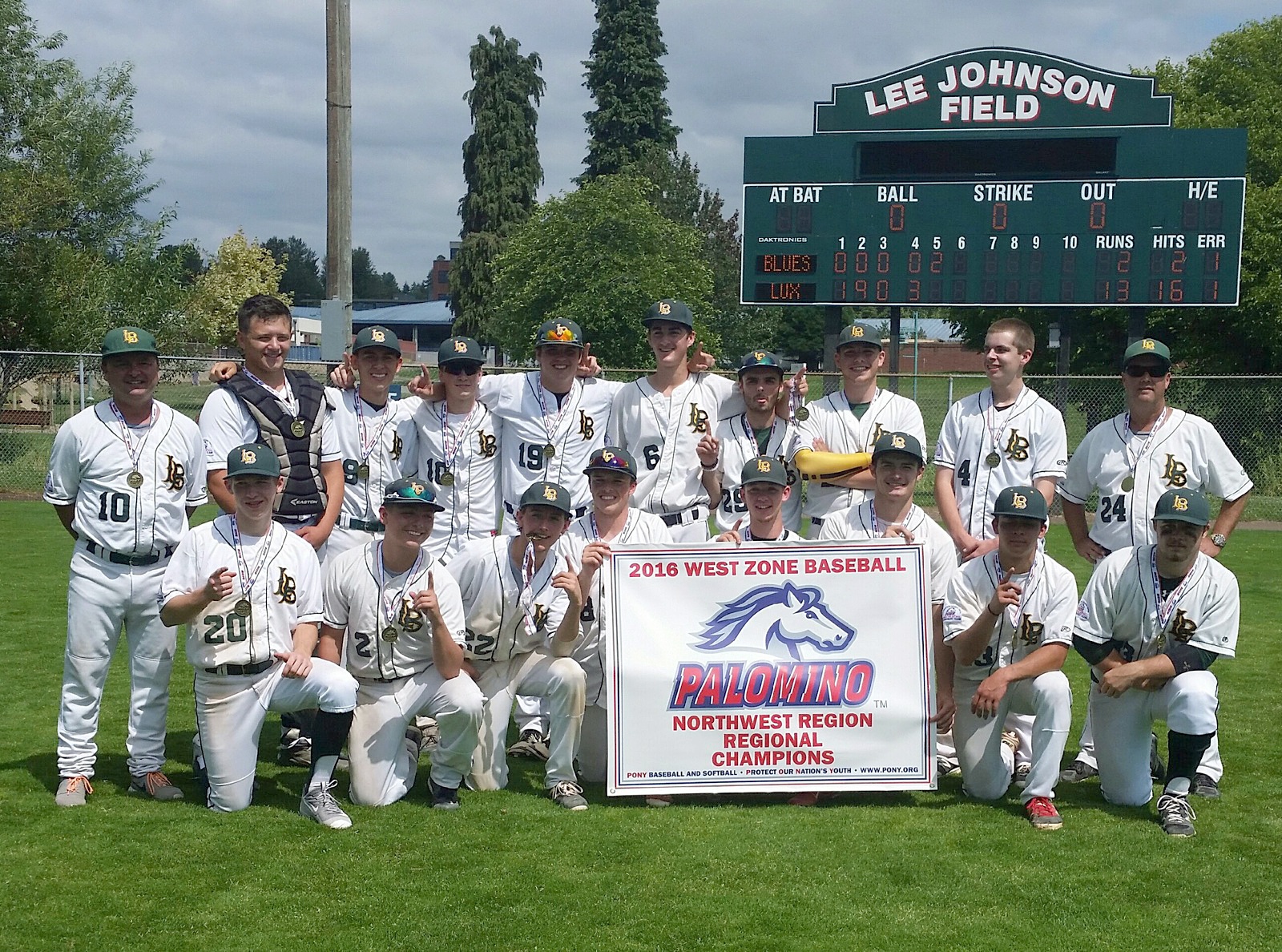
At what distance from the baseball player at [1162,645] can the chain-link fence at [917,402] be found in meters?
10.1

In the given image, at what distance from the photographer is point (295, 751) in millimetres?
6473

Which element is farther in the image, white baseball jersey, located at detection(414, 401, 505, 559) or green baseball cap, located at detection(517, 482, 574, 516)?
white baseball jersey, located at detection(414, 401, 505, 559)

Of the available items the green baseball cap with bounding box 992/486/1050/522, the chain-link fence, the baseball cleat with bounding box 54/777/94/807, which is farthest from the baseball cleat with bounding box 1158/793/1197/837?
the chain-link fence

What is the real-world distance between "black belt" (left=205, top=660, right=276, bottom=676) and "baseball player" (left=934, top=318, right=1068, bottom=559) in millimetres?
3577

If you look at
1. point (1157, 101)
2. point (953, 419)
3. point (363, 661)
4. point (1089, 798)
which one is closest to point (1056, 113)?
point (1157, 101)

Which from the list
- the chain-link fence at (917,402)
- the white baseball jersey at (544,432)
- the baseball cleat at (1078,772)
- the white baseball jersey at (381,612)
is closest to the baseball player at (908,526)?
the baseball cleat at (1078,772)

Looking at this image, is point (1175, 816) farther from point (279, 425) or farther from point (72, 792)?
point (72, 792)

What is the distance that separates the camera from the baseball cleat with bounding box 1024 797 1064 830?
536 centimetres

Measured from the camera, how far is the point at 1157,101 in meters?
17.9

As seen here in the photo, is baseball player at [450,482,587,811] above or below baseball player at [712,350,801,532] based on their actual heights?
below

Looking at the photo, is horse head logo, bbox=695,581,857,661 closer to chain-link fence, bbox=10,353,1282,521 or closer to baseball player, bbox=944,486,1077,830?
A: baseball player, bbox=944,486,1077,830

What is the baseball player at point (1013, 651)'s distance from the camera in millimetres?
5500

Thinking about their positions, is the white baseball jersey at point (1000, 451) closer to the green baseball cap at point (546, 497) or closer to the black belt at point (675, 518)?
the black belt at point (675, 518)

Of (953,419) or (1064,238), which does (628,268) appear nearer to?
(1064,238)
